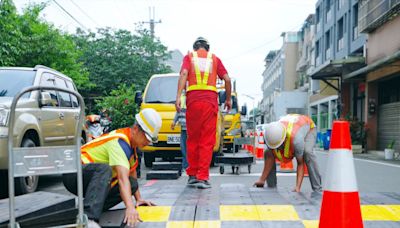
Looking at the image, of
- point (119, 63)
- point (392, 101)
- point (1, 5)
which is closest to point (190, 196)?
point (1, 5)

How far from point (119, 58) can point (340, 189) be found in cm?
2756

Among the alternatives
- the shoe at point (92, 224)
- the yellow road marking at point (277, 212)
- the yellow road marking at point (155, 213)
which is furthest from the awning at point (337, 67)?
the shoe at point (92, 224)

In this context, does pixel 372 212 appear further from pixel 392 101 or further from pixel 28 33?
pixel 392 101

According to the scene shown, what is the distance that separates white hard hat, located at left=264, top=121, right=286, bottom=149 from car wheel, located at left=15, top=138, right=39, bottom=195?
10.5 ft

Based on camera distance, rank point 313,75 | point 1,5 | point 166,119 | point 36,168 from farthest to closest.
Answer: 1. point 313,75
2. point 1,5
3. point 166,119
4. point 36,168

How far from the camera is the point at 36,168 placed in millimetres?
3229

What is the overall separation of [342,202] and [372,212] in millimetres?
1234

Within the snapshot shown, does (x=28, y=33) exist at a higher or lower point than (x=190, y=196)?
higher

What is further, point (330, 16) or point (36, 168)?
point (330, 16)

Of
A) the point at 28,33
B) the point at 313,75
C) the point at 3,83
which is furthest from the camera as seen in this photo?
the point at 313,75

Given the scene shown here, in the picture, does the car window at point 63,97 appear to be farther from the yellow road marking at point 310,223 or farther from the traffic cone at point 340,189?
the traffic cone at point 340,189

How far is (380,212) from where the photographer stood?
15.2ft

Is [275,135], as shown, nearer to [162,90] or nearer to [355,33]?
[162,90]

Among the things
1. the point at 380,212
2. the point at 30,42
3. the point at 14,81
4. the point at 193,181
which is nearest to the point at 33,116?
the point at 14,81
